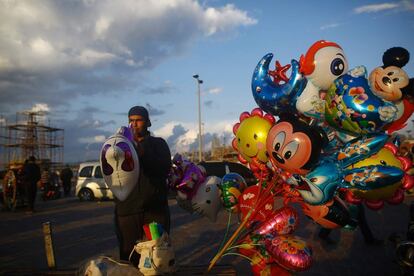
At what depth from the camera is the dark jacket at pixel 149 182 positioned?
2633 mm

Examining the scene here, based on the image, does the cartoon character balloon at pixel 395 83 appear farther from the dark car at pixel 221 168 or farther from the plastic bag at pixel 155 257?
the dark car at pixel 221 168

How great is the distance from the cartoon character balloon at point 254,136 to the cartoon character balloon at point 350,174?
0.61 m

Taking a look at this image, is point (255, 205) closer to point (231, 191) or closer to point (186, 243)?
point (231, 191)

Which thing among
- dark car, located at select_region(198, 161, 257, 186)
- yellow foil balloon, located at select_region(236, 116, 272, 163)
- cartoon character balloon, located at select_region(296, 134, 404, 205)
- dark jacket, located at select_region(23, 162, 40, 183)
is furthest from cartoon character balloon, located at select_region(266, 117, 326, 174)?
dark jacket, located at select_region(23, 162, 40, 183)

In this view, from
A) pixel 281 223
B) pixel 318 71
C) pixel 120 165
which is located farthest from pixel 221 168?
pixel 120 165

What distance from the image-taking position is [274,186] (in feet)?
9.82

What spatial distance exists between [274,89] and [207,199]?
1399mm

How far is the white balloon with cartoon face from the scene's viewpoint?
336 cm

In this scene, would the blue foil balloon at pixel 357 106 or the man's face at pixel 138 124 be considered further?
the man's face at pixel 138 124

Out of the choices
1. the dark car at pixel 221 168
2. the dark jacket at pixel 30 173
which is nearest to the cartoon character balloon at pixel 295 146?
the dark car at pixel 221 168

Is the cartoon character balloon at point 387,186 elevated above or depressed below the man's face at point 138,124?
below

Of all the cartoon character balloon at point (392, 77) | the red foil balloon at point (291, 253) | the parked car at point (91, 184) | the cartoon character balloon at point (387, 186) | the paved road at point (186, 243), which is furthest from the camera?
the parked car at point (91, 184)

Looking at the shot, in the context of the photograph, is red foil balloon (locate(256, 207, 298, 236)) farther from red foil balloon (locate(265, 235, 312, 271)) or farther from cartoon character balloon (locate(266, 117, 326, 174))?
cartoon character balloon (locate(266, 117, 326, 174))

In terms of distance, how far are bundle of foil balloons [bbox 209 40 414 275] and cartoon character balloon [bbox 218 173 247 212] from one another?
0.18 m
